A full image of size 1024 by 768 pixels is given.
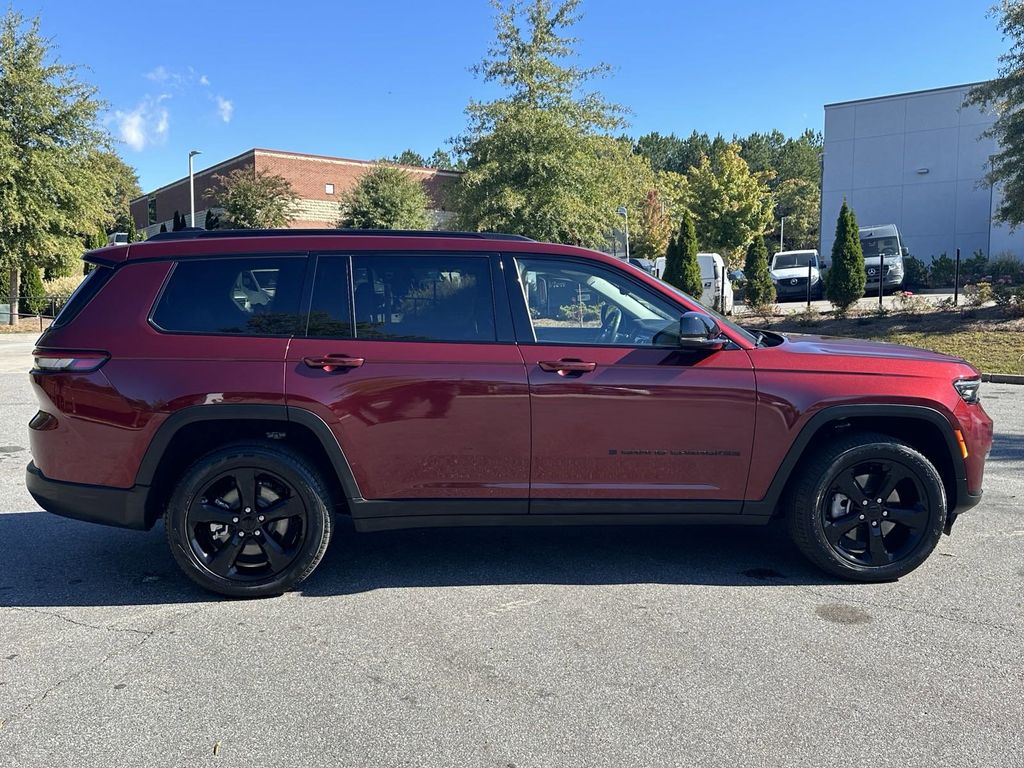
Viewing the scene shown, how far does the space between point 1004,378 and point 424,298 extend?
1282 centimetres

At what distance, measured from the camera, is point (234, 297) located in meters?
4.18

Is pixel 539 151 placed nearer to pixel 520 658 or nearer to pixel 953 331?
pixel 953 331

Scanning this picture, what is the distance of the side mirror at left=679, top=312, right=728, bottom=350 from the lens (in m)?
3.97

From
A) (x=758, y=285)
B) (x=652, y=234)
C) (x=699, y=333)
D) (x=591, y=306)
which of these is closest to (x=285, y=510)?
(x=591, y=306)

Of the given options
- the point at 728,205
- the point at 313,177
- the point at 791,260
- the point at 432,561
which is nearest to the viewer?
the point at 432,561

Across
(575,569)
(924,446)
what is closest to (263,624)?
(575,569)

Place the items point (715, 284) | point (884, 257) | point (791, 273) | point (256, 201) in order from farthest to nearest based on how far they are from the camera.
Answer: point (256, 201) → point (791, 273) → point (884, 257) → point (715, 284)

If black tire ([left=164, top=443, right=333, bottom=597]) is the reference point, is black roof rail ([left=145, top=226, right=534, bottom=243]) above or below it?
above

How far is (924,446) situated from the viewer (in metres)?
4.40

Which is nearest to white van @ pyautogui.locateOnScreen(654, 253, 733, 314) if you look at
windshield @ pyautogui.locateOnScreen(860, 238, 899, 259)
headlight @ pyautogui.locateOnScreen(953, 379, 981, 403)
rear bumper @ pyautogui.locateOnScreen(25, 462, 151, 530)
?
windshield @ pyautogui.locateOnScreen(860, 238, 899, 259)

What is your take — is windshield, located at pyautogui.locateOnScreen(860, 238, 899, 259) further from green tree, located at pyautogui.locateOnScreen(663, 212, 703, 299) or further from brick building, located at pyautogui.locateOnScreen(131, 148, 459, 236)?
brick building, located at pyautogui.locateOnScreen(131, 148, 459, 236)

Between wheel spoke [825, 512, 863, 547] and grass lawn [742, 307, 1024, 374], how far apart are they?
11.7 metres

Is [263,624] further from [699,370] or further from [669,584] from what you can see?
[699,370]

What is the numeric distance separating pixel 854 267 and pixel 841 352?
1645 cm
